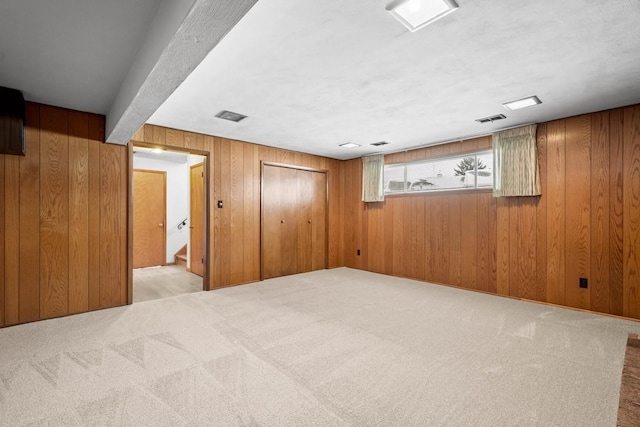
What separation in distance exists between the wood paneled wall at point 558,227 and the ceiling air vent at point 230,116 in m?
3.17

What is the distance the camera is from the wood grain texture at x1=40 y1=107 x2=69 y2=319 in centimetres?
314

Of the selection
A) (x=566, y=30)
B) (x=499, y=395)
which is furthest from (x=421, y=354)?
(x=566, y=30)

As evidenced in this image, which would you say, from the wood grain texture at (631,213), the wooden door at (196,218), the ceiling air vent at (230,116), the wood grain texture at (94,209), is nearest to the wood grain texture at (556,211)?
the wood grain texture at (631,213)

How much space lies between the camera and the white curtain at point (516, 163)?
3836mm

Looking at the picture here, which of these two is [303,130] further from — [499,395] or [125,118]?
[499,395]

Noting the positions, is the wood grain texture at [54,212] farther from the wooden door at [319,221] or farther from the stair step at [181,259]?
the wooden door at [319,221]

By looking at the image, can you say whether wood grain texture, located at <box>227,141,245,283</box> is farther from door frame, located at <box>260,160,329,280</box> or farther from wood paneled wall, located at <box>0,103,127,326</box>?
wood paneled wall, located at <box>0,103,127,326</box>

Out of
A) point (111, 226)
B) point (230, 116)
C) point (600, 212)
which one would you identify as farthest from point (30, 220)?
point (600, 212)

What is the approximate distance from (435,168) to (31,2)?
4992 mm

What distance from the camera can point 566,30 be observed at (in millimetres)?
1909

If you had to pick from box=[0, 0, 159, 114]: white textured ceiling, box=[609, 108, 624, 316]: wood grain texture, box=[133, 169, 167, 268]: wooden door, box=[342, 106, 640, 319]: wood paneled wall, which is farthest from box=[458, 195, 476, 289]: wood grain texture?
box=[133, 169, 167, 268]: wooden door

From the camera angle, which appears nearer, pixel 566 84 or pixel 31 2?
pixel 31 2

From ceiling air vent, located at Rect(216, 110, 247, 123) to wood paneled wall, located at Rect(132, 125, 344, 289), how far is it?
93 centimetres

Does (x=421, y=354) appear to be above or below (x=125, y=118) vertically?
below
